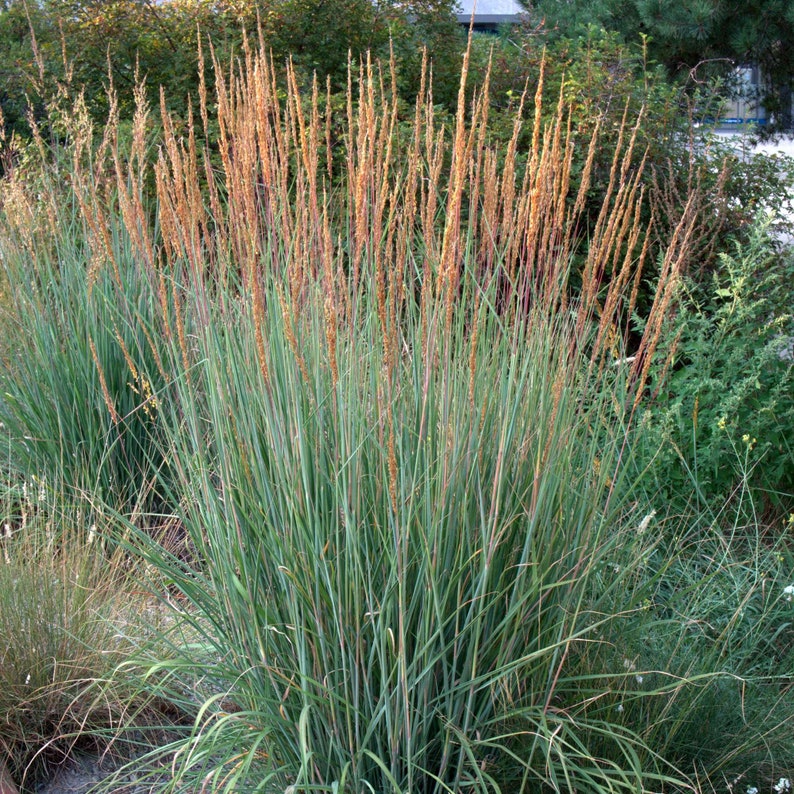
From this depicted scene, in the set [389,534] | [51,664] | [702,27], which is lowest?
[51,664]

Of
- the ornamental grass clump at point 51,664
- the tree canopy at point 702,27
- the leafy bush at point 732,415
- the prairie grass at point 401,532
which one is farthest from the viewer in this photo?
the tree canopy at point 702,27

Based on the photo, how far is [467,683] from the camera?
7.02 feet

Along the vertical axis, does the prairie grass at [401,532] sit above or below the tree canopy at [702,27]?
below

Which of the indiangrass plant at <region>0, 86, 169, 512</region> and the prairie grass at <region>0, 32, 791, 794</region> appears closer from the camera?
the prairie grass at <region>0, 32, 791, 794</region>

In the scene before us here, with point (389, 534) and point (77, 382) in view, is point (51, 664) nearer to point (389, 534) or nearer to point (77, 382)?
point (389, 534)

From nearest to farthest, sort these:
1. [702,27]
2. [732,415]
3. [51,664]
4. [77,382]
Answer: [51,664] < [77,382] < [732,415] < [702,27]

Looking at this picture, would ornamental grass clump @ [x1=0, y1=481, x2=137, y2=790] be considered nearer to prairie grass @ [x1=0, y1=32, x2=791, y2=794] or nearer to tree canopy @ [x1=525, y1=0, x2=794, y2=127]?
prairie grass @ [x1=0, y1=32, x2=791, y2=794]

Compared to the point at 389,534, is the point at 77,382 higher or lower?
lower

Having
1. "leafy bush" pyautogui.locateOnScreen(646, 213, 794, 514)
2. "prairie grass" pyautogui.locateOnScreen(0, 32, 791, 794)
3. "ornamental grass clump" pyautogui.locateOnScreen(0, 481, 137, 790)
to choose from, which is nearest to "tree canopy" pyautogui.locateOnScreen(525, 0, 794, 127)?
"leafy bush" pyautogui.locateOnScreen(646, 213, 794, 514)

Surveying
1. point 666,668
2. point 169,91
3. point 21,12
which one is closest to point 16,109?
point 21,12

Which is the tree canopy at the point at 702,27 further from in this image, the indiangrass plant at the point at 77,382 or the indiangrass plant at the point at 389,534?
the indiangrass plant at the point at 389,534

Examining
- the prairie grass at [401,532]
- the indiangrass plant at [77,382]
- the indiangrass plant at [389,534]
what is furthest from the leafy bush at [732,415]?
the indiangrass plant at [77,382]

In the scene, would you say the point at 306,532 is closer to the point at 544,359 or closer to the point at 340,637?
the point at 340,637

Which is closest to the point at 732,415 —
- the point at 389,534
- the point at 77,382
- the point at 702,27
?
the point at 389,534
